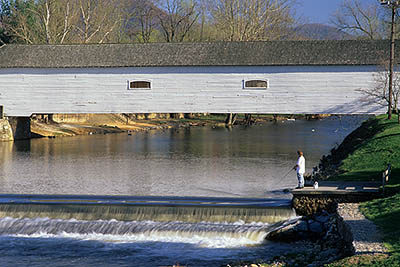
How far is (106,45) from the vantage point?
2914cm

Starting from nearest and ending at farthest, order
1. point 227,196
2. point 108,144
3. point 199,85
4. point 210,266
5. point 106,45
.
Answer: point 210,266, point 227,196, point 199,85, point 106,45, point 108,144

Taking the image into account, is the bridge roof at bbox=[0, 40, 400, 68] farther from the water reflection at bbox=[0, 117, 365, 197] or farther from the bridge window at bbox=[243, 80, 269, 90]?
the water reflection at bbox=[0, 117, 365, 197]

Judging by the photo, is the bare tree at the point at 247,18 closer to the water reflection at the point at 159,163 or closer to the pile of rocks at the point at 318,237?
the water reflection at the point at 159,163

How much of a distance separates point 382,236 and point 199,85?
17.3 m

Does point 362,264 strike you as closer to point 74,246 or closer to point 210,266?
point 210,266

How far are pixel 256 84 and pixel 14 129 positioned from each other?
13.0m

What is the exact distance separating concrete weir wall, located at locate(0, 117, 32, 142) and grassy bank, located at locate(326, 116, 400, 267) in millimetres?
16083

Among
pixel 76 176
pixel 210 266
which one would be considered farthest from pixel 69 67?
pixel 210 266

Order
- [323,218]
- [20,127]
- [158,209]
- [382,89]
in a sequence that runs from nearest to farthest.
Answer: [323,218]
[158,209]
[382,89]
[20,127]

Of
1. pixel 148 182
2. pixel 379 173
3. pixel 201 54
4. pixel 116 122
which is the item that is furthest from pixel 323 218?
pixel 116 122

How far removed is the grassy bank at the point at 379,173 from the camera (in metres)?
9.52

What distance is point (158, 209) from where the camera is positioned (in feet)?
50.5

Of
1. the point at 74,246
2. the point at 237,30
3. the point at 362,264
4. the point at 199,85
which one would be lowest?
the point at 74,246

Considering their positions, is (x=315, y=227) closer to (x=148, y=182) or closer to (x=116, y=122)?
(x=148, y=182)
